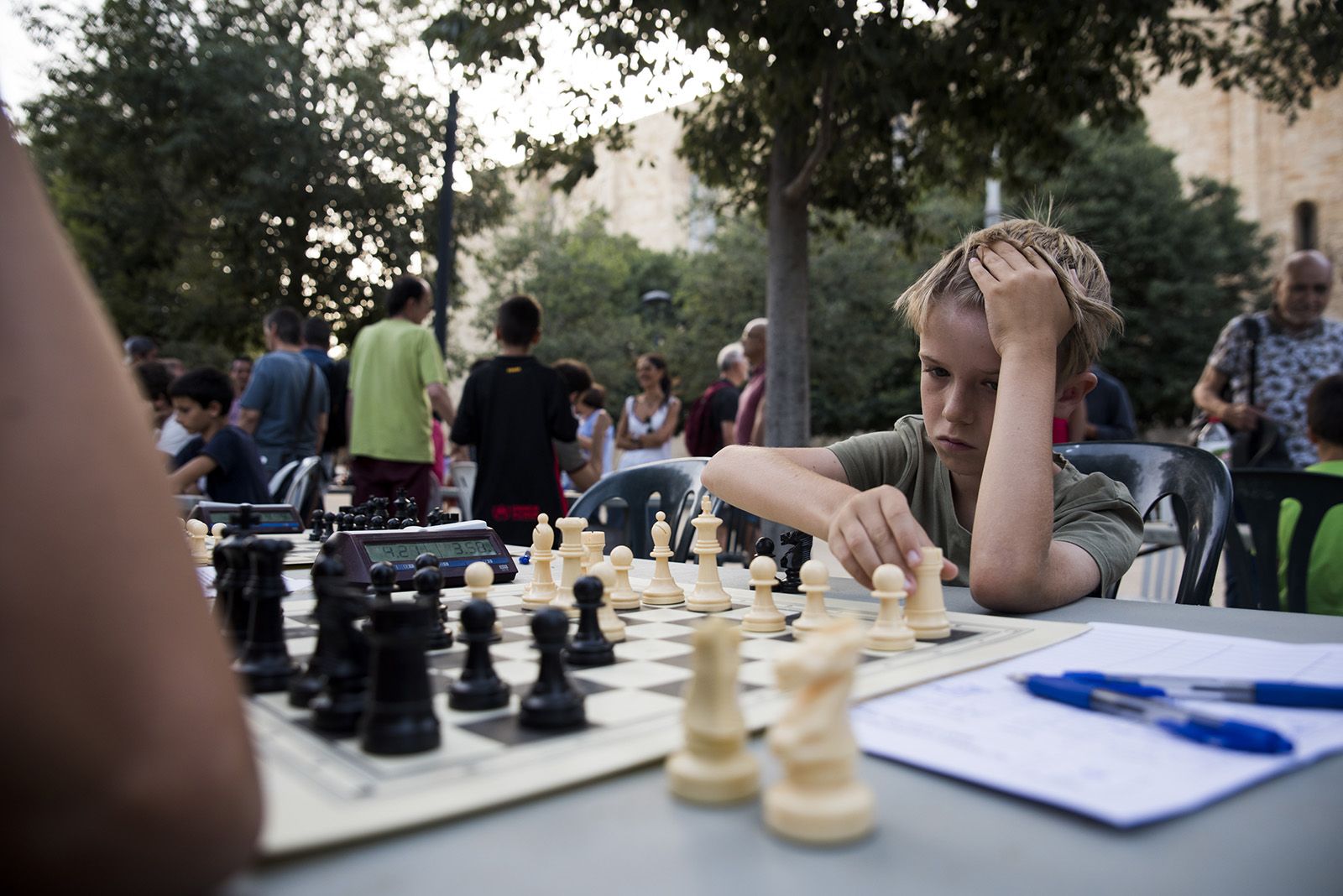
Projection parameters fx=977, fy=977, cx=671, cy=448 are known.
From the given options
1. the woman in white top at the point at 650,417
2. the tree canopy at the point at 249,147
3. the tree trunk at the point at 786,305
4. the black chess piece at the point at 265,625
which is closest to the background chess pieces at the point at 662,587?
the black chess piece at the point at 265,625

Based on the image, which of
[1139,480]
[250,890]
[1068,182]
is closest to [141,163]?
[1139,480]

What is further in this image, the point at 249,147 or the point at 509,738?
the point at 249,147

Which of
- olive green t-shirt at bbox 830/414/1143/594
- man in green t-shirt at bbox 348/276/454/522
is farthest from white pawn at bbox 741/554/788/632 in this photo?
man in green t-shirt at bbox 348/276/454/522

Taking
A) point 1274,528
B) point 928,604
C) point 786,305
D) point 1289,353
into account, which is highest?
point 786,305

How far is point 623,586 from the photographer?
1.58 metres

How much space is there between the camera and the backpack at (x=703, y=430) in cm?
713

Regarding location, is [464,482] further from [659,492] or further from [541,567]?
[541,567]

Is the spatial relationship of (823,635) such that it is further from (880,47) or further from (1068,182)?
(1068,182)

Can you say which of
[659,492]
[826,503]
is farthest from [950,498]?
[659,492]

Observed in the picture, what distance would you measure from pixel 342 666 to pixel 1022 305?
1.37 m

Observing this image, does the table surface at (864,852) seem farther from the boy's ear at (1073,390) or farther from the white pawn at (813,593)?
the boy's ear at (1073,390)

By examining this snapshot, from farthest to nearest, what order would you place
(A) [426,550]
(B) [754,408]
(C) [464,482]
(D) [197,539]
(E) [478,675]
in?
(C) [464,482] < (B) [754,408] < (D) [197,539] < (A) [426,550] < (E) [478,675]

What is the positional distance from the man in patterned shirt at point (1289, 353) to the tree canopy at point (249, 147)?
9444mm

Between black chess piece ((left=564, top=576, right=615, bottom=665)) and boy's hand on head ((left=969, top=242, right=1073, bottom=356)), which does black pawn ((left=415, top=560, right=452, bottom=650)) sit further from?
boy's hand on head ((left=969, top=242, right=1073, bottom=356))
